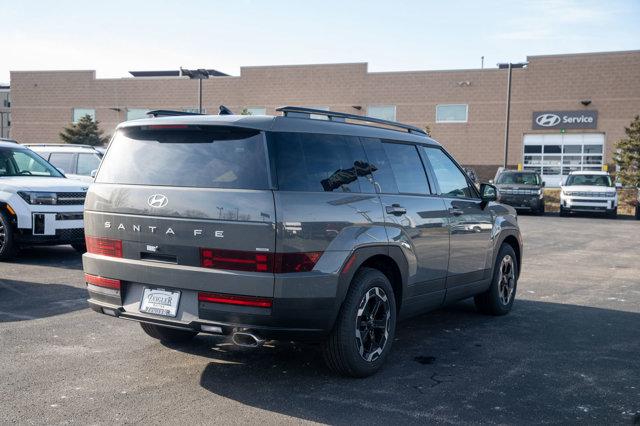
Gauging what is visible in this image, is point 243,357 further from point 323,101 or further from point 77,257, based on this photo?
point 323,101

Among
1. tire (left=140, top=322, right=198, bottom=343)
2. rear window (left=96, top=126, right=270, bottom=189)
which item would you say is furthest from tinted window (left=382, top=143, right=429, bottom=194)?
tire (left=140, top=322, right=198, bottom=343)

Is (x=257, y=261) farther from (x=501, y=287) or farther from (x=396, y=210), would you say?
(x=501, y=287)

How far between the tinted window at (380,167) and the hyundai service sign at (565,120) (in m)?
43.2

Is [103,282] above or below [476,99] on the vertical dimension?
below

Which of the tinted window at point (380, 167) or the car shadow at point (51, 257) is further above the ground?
the tinted window at point (380, 167)

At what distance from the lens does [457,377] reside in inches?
202

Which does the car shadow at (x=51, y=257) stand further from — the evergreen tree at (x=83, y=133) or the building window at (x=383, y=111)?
the evergreen tree at (x=83, y=133)

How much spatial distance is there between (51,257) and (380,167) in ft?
25.4

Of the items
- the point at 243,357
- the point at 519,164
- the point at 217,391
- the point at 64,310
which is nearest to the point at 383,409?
the point at 217,391

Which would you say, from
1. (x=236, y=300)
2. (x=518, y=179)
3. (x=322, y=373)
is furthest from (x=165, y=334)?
(x=518, y=179)

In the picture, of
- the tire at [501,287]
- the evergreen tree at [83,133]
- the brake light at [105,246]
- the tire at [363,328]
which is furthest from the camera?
the evergreen tree at [83,133]

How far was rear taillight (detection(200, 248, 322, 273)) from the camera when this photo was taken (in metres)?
4.37

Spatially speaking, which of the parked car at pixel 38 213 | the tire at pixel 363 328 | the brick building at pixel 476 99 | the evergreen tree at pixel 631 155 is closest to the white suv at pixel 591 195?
the evergreen tree at pixel 631 155

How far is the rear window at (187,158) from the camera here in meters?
4.54
